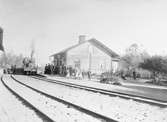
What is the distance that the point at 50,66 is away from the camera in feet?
134

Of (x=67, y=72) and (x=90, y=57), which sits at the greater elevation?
(x=90, y=57)

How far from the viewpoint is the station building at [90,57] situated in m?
48.3

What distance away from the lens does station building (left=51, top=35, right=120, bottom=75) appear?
Result: 159 feet

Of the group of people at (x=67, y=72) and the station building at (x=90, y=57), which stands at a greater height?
the station building at (x=90, y=57)

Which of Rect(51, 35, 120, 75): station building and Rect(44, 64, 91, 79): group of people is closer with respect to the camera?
Rect(44, 64, 91, 79): group of people

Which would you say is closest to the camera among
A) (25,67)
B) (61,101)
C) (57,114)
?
(57,114)

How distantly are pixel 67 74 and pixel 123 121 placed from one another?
92.9ft

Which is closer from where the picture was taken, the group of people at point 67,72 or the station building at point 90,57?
the group of people at point 67,72

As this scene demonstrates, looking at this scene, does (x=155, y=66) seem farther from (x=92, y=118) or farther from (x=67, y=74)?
(x=92, y=118)

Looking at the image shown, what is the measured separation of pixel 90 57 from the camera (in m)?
48.7

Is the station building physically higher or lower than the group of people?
higher

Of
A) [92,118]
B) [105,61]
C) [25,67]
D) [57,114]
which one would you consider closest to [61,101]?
[57,114]

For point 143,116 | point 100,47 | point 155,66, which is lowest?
point 143,116

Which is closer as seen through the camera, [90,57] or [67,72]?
[67,72]
